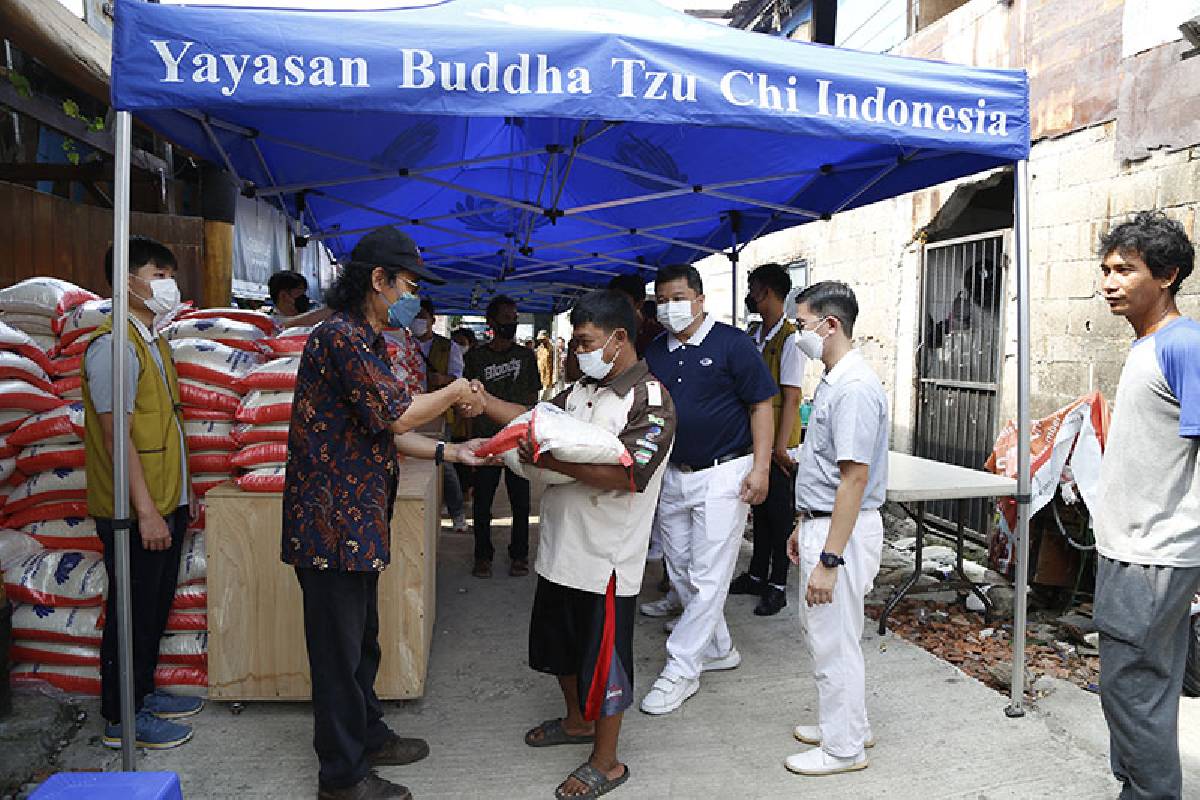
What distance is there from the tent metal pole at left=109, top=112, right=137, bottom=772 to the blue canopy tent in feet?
0.06

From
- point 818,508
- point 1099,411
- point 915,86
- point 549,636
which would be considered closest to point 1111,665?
point 818,508

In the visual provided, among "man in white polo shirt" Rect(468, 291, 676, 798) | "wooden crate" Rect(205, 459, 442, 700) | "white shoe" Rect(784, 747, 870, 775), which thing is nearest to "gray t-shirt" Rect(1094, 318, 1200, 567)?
"white shoe" Rect(784, 747, 870, 775)

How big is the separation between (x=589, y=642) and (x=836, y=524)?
3.11 feet

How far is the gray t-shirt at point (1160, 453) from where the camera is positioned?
7.75 ft

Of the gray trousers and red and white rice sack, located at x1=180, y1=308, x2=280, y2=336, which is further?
red and white rice sack, located at x1=180, y1=308, x2=280, y2=336

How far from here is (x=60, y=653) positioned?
3371 millimetres

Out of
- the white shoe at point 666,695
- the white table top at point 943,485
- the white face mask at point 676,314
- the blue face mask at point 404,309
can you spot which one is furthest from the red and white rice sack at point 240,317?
the white table top at point 943,485

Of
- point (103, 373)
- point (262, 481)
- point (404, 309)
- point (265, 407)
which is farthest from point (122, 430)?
point (404, 309)

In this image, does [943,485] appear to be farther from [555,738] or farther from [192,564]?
[192,564]

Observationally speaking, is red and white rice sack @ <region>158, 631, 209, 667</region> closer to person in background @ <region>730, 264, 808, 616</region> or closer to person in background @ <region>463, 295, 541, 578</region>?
person in background @ <region>463, 295, 541, 578</region>

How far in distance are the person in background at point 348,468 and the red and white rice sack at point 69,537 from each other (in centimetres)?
145

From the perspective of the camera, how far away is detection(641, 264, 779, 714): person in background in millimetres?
3629

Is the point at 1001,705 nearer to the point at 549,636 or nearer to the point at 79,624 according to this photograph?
the point at 549,636

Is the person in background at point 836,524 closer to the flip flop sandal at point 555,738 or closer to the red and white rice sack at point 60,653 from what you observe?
the flip flop sandal at point 555,738
